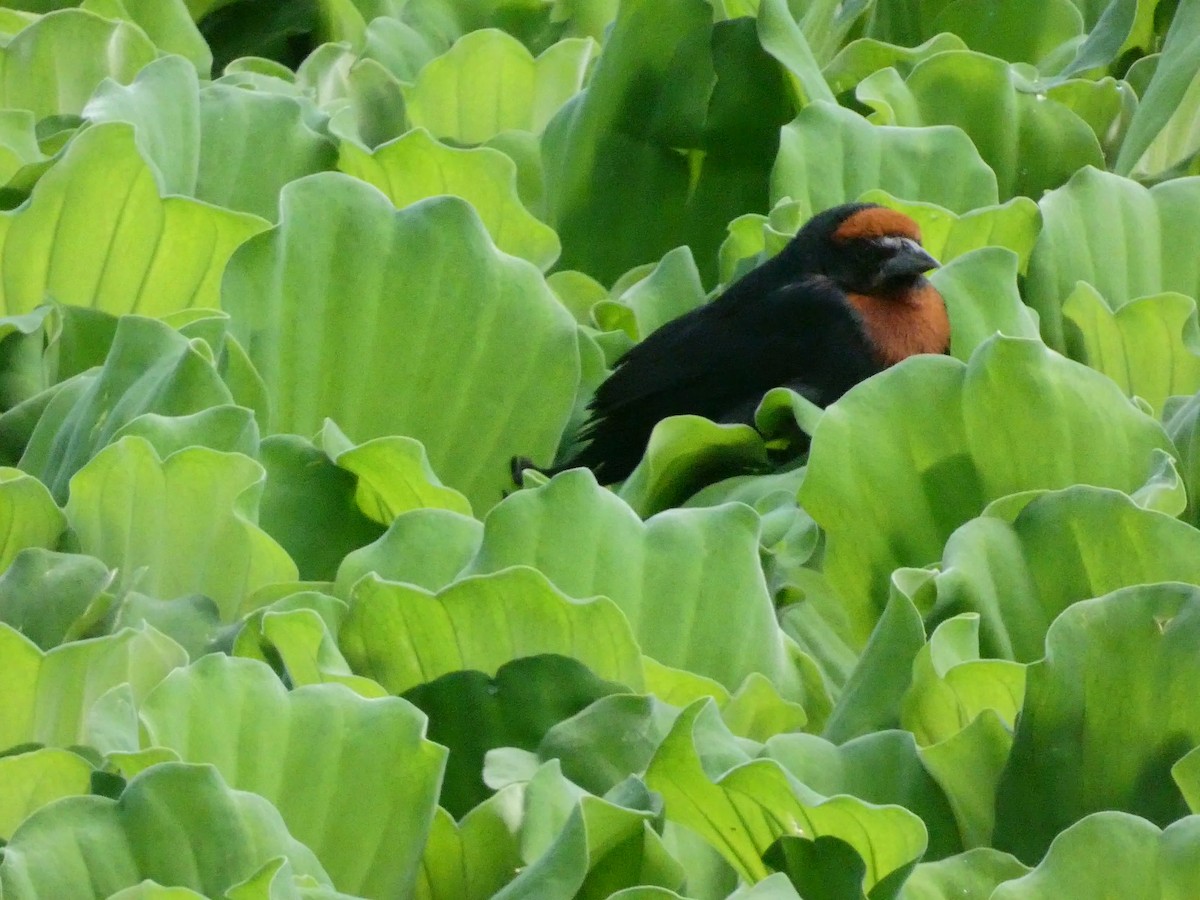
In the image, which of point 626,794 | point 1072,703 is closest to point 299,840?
point 626,794

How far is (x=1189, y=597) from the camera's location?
1.01 meters

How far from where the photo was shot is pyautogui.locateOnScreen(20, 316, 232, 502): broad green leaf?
137cm

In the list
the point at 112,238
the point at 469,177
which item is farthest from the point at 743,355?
the point at 112,238

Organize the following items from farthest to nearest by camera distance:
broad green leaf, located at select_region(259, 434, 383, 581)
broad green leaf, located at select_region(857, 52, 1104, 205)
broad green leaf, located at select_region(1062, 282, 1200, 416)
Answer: broad green leaf, located at select_region(857, 52, 1104, 205) → broad green leaf, located at select_region(1062, 282, 1200, 416) → broad green leaf, located at select_region(259, 434, 383, 581)

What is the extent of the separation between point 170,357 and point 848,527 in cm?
53

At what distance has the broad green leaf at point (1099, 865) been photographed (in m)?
0.89

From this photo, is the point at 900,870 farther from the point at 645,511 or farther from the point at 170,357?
the point at 170,357

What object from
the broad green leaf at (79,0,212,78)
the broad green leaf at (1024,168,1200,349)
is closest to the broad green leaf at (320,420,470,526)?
the broad green leaf at (1024,168,1200,349)

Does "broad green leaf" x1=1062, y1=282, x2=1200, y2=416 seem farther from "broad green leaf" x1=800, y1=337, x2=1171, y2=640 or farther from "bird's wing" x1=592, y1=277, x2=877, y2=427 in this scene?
"bird's wing" x1=592, y1=277, x2=877, y2=427

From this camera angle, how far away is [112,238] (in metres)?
1.63

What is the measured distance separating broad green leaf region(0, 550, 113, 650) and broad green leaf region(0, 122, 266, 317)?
18.9 inches

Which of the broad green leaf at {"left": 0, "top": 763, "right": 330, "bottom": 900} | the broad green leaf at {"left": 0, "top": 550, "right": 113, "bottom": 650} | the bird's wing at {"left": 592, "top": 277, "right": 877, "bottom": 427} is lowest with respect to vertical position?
the bird's wing at {"left": 592, "top": 277, "right": 877, "bottom": 427}

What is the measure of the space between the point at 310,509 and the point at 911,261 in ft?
2.97

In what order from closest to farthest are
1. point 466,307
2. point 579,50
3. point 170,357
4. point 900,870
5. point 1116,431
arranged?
point 900,870 → point 1116,431 → point 170,357 → point 466,307 → point 579,50
